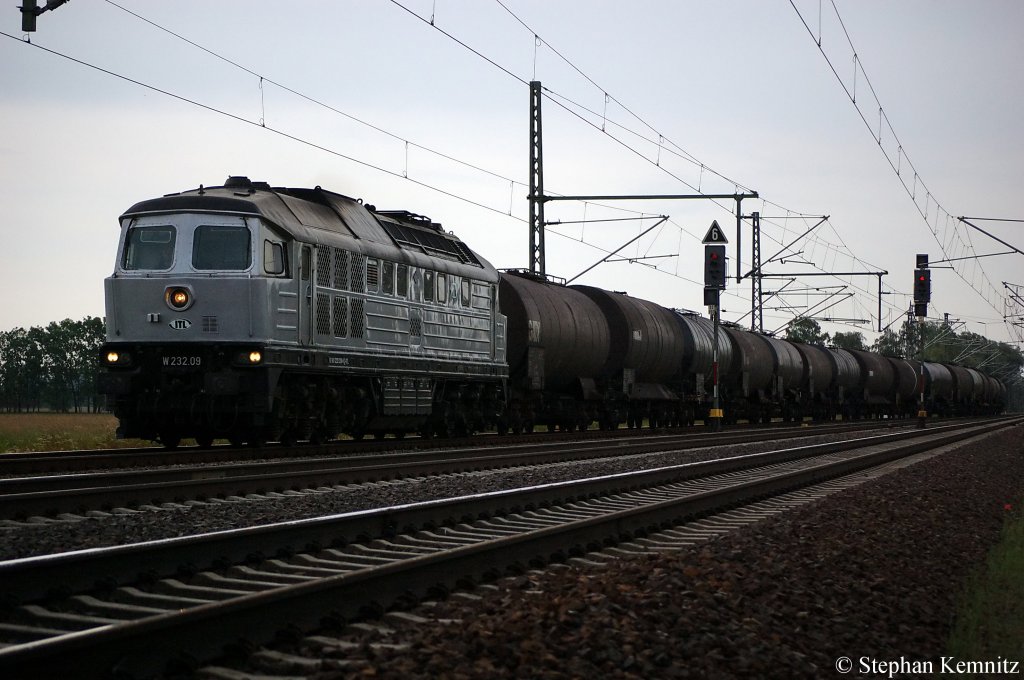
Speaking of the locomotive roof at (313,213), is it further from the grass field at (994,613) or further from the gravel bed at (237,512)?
the grass field at (994,613)

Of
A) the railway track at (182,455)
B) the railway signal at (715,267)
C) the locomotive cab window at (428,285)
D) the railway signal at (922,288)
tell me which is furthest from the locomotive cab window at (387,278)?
the railway signal at (922,288)

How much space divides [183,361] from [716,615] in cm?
1170

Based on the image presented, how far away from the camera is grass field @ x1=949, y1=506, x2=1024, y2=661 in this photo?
648 centimetres

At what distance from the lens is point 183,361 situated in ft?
53.8

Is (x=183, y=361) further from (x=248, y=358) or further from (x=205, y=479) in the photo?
(x=205, y=479)

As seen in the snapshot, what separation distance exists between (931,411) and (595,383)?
1833 inches

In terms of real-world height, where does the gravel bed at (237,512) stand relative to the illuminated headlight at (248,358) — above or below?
below

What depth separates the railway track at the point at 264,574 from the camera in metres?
4.85

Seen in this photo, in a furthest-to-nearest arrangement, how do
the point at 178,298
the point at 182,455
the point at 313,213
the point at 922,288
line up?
1. the point at 922,288
2. the point at 313,213
3. the point at 178,298
4. the point at 182,455

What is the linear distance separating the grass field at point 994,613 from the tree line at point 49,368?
117729 millimetres

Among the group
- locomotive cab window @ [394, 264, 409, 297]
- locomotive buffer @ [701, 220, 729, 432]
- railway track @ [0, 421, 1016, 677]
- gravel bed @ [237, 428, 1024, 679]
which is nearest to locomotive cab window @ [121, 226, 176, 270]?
locomotive cab window @ [394, 264, 409, 297]

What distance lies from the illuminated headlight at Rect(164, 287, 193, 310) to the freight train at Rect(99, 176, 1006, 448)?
20 mm

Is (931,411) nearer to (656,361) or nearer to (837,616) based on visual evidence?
(656,361)

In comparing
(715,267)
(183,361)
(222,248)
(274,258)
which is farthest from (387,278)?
(715,267)
